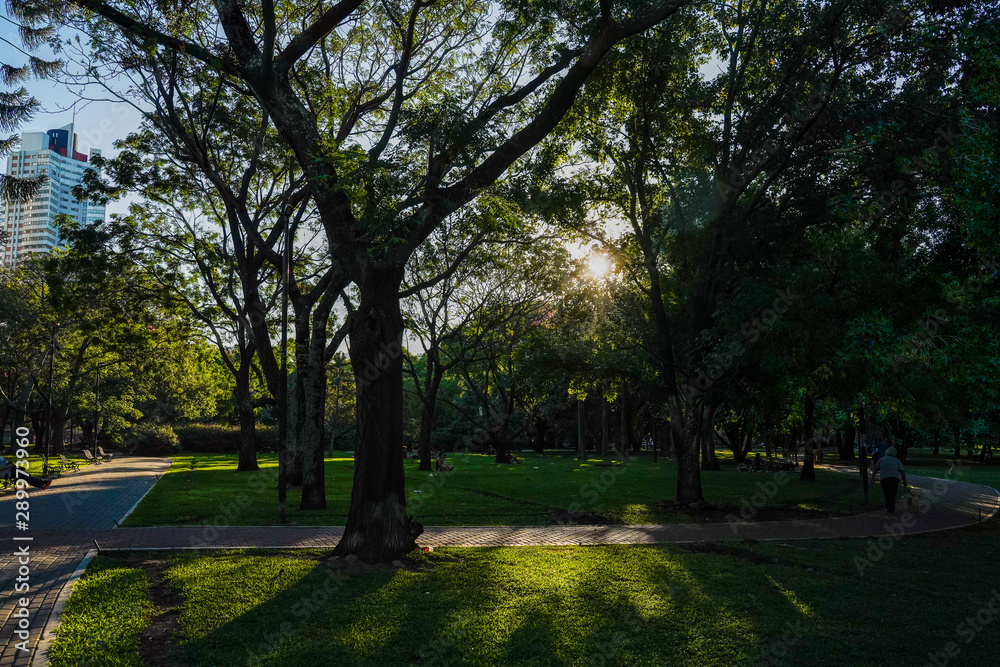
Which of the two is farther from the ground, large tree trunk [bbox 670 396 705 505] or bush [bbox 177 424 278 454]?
large tree trunk [bbox 670 396 705 505]

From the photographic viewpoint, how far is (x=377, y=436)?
944 cm

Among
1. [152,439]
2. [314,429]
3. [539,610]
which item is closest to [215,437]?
[152,439]

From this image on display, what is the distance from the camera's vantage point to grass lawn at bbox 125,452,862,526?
1458 cm

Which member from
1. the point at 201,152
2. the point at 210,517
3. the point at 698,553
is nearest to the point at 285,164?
the point at 201,152

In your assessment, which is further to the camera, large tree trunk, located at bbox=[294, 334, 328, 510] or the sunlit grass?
large tree trunk, located at bbox=[294, 334, 328, 510]

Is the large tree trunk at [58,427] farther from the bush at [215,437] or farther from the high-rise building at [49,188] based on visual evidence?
the high-rise building at [49,188]

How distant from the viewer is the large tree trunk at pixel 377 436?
928 cm

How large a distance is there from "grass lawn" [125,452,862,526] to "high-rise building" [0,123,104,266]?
952 cm

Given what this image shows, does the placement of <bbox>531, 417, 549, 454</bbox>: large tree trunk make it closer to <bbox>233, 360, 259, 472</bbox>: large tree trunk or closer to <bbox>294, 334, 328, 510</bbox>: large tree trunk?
<bbox>233, 360, 259, 472</bbox>: large tree trunk

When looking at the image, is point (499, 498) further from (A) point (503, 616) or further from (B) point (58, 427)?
(B) point (58, 427)

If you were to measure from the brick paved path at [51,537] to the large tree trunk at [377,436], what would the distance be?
11.6 ft

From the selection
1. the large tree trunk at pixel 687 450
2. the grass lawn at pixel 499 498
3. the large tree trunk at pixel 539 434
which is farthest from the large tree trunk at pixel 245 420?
the large tree trunk at pixel 539 434

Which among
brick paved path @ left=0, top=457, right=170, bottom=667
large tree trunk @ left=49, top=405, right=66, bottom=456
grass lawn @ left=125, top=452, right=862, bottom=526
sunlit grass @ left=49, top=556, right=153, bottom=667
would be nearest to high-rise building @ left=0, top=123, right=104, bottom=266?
brick paved path @ left=0, top=457, right=170, bottom=667

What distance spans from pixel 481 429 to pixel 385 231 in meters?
41.7
